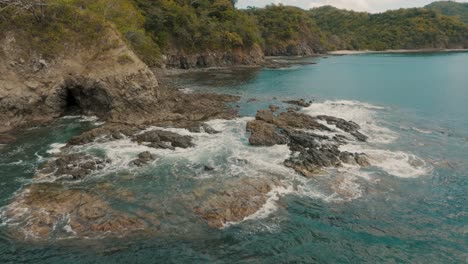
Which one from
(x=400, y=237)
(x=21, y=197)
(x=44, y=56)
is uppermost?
(x=44, y=56)

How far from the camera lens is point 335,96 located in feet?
210

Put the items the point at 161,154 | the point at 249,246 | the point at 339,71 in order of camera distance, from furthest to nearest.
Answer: the point at 339,71 → the point at 161,154 → the point at 249,246

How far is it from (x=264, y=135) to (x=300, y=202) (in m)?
12.7

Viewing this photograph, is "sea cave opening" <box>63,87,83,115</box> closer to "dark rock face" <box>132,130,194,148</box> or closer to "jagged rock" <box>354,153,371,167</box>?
"dark rock face" <box>132,130,194,148</box>

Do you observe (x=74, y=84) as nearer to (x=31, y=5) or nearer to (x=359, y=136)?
(x=31, y=5)

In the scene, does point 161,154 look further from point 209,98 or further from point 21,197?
point 209,98

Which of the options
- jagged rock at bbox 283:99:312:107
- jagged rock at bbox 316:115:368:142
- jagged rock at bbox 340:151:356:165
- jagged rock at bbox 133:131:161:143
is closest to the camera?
jagged rock at bbox 340:151:356:165

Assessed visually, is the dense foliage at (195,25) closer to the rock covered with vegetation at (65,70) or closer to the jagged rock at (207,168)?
the rock covered with vegetation at (65,70)

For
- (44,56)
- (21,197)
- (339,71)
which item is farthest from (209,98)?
(339,71)

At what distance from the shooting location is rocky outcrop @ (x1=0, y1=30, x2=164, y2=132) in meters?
38.4

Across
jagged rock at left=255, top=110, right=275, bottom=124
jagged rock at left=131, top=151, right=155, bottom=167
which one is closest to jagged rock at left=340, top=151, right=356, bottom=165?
jagged rock at left=255, top=110, right=275, bottom=124

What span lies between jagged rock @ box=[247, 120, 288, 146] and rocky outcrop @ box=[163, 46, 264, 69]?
182 ft

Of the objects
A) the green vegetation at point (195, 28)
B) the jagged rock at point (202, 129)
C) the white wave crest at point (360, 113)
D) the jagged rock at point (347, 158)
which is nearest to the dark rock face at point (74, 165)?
the jagged rock at point (202, 129)

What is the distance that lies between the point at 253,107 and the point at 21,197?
3410cm
